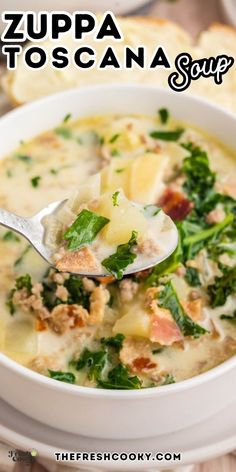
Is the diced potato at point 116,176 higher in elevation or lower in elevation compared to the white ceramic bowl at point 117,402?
higher

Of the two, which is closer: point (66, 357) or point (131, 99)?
point (66, 357)

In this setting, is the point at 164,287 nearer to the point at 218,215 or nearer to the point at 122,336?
the point at 122,336

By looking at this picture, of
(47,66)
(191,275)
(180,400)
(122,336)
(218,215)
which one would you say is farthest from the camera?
(47,66)

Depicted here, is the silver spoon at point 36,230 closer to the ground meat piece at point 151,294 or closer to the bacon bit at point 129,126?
the ground meat piece at point 151,294

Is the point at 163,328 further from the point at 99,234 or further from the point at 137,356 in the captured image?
the point at 99,234

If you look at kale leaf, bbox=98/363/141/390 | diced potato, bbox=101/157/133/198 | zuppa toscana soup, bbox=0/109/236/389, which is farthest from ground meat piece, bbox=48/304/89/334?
diced potato, bbox=101/157/133/198

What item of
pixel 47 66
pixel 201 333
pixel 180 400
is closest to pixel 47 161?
pixel 47 66

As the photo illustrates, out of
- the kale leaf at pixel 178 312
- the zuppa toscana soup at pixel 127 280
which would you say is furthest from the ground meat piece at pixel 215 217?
the kale leaf at pixel 178 312
